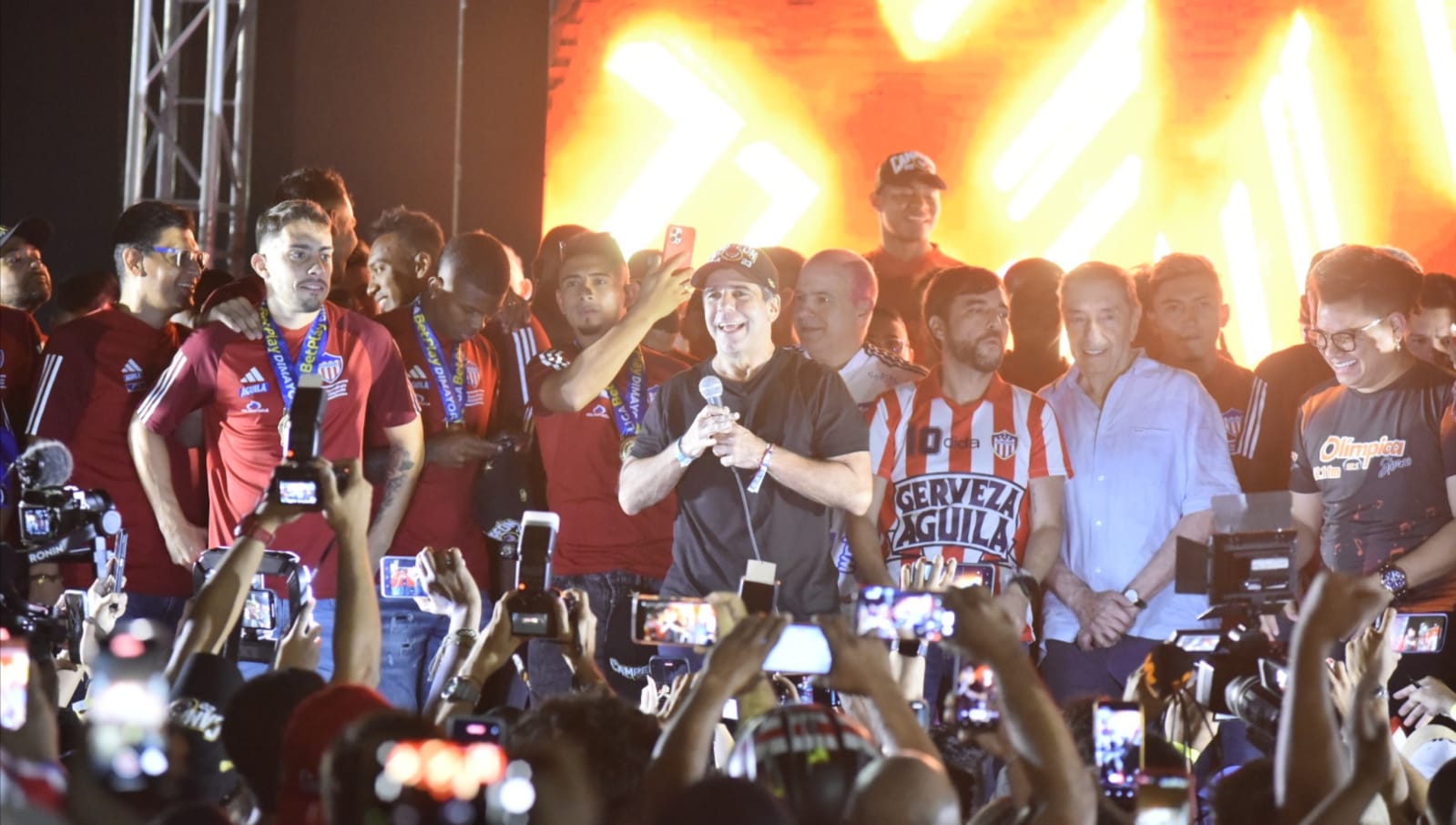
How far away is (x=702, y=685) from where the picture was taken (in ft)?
9.61

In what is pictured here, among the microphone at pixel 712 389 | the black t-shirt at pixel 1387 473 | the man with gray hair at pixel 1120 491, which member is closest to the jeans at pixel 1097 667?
the man with gray hair at pixel 1120 491

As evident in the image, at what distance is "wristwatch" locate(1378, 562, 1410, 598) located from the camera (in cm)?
534

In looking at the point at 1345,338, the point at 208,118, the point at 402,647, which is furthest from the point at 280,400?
the point at 1345,338

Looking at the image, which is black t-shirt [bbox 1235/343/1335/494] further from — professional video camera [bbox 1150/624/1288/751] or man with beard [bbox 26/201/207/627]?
man with beard [bbox 26/201/207/627]

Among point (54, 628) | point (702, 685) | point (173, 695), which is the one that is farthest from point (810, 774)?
point (54, 628)

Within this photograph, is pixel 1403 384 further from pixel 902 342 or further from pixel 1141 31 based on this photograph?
pixel 1141 31

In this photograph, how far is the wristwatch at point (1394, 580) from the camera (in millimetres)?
5336

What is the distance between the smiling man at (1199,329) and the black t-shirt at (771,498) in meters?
1.64

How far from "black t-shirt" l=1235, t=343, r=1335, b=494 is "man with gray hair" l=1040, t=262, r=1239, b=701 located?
0.46m

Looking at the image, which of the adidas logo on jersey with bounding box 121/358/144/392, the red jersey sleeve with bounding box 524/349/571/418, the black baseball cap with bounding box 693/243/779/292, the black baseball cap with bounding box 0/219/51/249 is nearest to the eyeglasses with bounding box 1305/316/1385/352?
the black baseball cap with bounding box 693/243/779/292

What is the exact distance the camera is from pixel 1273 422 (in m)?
6.26

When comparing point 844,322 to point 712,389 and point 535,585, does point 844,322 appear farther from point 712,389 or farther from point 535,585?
point 535,585

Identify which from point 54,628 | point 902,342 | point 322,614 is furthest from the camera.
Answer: point 902,342

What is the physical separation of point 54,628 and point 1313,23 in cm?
767
